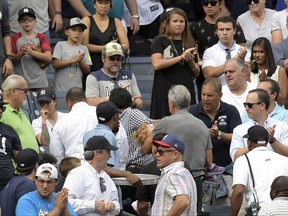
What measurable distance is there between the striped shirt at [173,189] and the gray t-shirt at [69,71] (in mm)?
5110

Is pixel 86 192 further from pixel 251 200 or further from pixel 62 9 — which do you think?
pixel 62 9

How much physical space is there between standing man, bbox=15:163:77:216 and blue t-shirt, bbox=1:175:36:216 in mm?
289

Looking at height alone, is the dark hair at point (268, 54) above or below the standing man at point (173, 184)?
above

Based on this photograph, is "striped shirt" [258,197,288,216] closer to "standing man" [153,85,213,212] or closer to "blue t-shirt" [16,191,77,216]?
"standing man" [153,85,213,212]

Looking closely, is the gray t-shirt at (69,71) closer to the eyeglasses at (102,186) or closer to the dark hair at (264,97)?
the dark hair at (264,97)

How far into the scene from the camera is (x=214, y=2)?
63.1 ft

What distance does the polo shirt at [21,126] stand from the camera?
Result: 1591 centimetres

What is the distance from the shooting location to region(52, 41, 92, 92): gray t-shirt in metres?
18.7

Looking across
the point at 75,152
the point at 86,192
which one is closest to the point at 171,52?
the point at 75,152

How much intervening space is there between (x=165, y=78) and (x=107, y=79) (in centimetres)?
84

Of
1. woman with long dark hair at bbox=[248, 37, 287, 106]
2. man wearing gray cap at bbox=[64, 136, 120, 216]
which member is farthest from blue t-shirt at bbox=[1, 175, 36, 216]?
woman with long dark hair at bbox=[248, 37, 287, 106]

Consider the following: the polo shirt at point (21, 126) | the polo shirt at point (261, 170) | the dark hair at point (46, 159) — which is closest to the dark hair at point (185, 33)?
the polo shirt at point (21, 126)

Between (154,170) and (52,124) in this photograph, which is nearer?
(154,170)

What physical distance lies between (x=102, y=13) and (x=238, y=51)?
210cm
